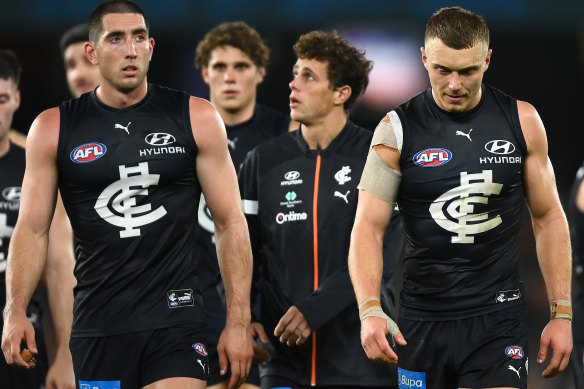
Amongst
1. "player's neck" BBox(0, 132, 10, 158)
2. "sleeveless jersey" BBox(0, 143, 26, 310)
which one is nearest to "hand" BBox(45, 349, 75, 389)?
"sleeveless jersey" BBox(0, 143, 26, 310)

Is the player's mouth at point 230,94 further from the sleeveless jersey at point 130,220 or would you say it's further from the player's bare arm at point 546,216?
the player's bare arm at point 546,216

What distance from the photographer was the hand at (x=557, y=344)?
17.5 ft

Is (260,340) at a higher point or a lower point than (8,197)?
lower

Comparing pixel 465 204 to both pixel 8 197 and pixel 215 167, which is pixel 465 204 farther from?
pixel 8 197

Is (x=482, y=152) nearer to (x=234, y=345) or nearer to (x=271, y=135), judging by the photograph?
(x=234, y=345)

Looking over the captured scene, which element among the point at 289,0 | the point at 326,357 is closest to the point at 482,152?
the point at 326,357

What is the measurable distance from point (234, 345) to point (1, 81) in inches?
117

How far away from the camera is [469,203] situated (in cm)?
548

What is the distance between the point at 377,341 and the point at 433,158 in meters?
1.00

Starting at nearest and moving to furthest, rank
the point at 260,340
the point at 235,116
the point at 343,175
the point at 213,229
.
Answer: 1. the point at 260,340
2. the point at 343,175
3. the point at 213,229
4. the point at 235,116

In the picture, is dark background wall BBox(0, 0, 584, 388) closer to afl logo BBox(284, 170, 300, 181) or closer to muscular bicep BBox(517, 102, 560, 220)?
afl logo BBox(284, 170, 300, 181)

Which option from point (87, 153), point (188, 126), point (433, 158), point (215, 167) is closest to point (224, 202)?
point (215, 167)

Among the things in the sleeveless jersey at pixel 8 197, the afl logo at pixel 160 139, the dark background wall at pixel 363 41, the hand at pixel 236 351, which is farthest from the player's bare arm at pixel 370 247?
the dark background wall at pixel 363 41

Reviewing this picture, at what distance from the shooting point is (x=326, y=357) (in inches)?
243
